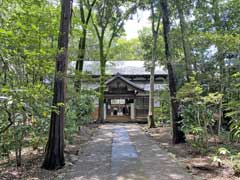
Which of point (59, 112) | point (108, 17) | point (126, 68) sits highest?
point (108, 17)

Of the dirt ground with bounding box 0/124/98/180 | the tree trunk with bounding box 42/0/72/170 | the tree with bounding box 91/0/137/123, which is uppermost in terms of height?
the tree with bounding box 91/0/137/123

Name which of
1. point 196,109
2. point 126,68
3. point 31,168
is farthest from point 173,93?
point 126,68

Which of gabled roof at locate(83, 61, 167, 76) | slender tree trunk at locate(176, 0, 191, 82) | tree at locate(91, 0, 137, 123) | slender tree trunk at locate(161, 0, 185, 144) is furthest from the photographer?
gabled roof at locate(83, 61, 167, 76)

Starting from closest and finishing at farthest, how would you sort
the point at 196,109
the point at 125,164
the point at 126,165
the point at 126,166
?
1. the point at 126,166
2. the point at 126,165
3. the point at 125,164
4. the point at 196,109

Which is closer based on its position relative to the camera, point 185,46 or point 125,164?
point 125,164

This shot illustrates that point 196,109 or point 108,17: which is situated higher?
point 108,17

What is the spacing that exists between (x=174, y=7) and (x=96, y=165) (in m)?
9.07

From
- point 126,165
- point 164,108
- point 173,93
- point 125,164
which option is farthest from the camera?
point 164,108

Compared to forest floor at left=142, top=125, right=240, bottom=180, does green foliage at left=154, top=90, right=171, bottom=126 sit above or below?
above

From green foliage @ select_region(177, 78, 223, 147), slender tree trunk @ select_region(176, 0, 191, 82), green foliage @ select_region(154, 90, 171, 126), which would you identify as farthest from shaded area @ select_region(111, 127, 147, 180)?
green foliage @ select_region(154, 90, 171, 126)

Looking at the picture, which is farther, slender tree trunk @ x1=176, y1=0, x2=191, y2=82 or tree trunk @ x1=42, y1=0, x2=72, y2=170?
slender tree trunk @ x1=176, y1=0, x2=191, y2=82

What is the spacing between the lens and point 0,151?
7.27 meters

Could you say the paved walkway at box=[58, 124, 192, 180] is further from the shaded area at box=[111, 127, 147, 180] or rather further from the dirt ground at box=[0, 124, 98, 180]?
the dirt ground at box=[0, 124, 98, 180]

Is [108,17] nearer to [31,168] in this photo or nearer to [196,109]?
[196,109]
